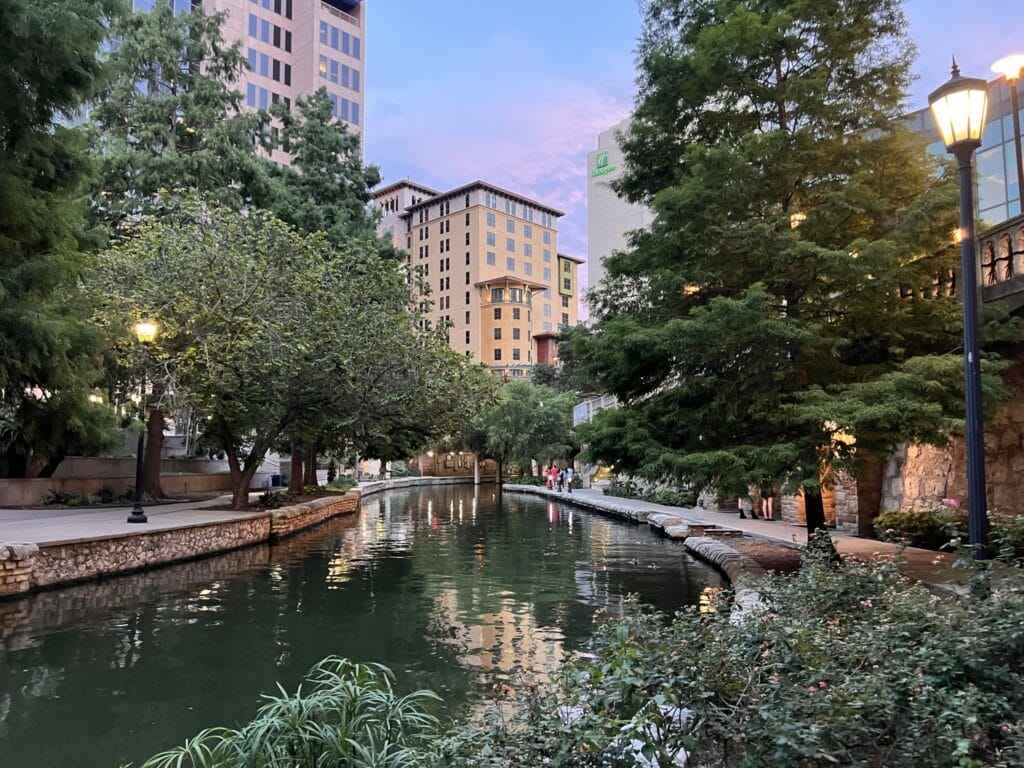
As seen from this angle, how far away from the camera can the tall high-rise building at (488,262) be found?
97.6 m

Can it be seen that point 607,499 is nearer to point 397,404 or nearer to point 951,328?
point 397,404

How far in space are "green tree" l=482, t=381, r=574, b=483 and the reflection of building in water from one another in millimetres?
37446

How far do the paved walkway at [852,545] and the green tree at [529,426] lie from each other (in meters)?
18.3

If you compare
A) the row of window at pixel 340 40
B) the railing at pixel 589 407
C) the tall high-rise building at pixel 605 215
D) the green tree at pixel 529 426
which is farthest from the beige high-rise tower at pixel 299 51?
the railing at pixel 589 407

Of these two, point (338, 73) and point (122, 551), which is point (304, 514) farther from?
point (338, 73)

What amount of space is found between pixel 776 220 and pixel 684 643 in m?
8.59

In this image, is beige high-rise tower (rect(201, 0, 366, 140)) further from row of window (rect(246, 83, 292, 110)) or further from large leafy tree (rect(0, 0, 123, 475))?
large leafy tree (rect(0, 0, 123, 475))

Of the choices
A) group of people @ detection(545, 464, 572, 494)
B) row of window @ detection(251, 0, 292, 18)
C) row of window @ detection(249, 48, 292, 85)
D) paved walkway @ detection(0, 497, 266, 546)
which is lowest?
group of people @ detection(545, 464, 572, 494)

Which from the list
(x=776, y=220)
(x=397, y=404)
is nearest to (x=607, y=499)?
(x=397, y=404)

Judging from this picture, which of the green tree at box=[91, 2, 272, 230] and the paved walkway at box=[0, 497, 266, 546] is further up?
the green tree at box=[91, 2, 272, 230]

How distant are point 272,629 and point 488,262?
92294 millimetres

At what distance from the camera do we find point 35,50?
849 centimetres

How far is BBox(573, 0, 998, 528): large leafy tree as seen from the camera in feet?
33.8

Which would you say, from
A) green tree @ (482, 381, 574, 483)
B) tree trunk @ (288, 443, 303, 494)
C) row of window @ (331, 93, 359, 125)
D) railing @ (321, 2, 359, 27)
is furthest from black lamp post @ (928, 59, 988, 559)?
railing @ (321, 2, 359, 27)
